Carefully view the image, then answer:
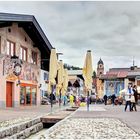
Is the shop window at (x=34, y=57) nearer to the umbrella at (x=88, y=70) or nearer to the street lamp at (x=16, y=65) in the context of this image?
the street lamp at (x=16, y=65)

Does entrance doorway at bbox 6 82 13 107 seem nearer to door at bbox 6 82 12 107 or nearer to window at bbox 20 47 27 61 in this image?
door at bbox 6 82 12 107

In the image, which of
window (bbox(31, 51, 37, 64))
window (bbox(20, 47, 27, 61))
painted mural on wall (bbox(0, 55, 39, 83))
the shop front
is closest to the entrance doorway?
painted mural on wall (bbox(0, 55, 39, 83))

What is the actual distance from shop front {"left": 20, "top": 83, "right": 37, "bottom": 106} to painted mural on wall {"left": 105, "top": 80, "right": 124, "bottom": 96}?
2902cm

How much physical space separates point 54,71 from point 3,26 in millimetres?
5108

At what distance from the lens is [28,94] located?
33344 mm

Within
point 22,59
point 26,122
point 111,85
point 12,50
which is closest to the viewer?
point 26,122

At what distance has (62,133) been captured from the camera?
9.73 metres

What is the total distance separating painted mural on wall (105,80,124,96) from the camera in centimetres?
6272

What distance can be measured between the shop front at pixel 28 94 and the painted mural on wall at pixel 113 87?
95.2 feet

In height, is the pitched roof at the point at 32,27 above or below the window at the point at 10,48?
above

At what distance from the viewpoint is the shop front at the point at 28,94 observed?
31375 millimetres

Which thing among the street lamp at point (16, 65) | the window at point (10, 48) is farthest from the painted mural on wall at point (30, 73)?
the window at point (10, 48)

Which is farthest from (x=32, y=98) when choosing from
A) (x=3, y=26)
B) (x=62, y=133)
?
(x=62, y=133)

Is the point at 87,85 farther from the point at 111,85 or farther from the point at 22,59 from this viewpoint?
the point at 111,85
